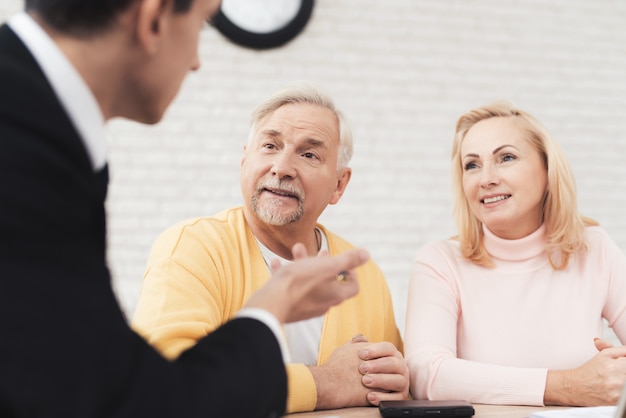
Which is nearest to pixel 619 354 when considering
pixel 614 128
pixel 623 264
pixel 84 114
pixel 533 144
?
pixel 623 264

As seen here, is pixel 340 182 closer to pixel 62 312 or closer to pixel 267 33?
pixel 267 33

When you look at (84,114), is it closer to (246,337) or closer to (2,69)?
(2,69)

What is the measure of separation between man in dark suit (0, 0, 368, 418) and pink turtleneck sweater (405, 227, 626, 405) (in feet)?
3.52

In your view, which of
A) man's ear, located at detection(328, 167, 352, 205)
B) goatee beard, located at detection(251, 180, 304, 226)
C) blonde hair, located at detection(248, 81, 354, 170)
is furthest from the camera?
man's ear, located at detection(328, 167, 352, 205)

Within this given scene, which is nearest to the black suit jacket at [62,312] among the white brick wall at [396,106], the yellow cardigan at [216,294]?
the yellow cardigan at [216,294]

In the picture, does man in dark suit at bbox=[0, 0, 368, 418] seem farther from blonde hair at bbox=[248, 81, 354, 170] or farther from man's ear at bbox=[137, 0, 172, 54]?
blonde hair at bbox=[248, 81, 354, 170]

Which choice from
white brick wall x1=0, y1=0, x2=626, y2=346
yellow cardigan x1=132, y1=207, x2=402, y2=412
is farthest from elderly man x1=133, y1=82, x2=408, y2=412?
white brick wall x1=0, y1=0, x2=626, y2=346

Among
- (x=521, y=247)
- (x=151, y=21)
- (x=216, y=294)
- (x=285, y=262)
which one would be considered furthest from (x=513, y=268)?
(x=151, y=21)

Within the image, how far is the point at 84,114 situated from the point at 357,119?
2.72 m

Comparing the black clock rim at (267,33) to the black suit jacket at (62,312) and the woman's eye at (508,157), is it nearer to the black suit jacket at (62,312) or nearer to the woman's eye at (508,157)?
the woman's eye at (508,157)

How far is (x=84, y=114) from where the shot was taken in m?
0.65

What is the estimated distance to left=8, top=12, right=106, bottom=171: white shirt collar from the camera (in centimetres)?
64

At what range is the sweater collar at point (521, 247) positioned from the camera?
1.95 m

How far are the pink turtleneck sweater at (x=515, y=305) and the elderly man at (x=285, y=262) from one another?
0.50 feet
